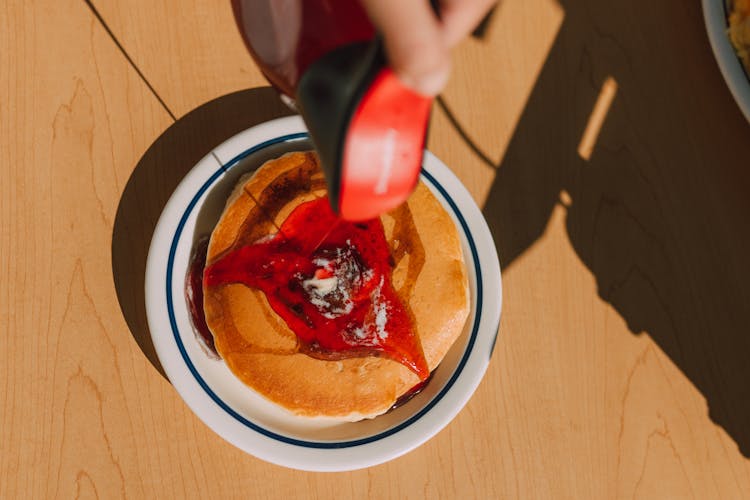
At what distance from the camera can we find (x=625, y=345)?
0.77m

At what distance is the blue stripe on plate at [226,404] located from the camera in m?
0.67

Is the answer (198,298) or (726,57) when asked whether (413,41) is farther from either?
(726,57)

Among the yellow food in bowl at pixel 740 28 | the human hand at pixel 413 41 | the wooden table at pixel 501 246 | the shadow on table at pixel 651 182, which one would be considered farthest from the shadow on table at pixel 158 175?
the yellow food in bowl at pixel 740 28

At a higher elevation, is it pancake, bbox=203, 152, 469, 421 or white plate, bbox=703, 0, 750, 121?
pancake, bbox=203, 152, 469, 421

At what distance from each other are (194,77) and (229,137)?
8 cm

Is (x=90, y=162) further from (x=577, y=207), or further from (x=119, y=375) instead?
(x=577, y=207)

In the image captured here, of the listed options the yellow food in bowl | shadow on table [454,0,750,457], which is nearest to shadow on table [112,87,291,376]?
shadow on table [454,0,750,457]

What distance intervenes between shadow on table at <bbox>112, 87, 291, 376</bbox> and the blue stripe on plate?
2.2 inches

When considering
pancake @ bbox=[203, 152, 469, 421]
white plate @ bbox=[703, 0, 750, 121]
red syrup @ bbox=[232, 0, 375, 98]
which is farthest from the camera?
white plate @ bbox=[703, 0, 750, 121]

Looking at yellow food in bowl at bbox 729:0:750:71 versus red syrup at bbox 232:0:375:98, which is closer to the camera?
red syrup at bbox 232:0:375:98

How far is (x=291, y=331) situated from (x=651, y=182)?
0.48 meters

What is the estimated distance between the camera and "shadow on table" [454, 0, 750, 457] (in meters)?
0.77

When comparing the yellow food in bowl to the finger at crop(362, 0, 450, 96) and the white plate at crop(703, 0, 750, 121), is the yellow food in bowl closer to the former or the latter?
the white plate at crop(703, 0, 750, 121)

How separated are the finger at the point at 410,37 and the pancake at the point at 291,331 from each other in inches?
12.9
